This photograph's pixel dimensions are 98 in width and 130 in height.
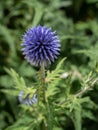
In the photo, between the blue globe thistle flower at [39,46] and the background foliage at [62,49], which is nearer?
the blue globe thistle flower at [39,46]

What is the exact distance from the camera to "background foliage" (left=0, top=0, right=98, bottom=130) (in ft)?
8.42

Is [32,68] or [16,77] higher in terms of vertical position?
[32,68]

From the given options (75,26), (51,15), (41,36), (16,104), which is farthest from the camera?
(75,26)

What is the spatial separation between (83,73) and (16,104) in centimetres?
65

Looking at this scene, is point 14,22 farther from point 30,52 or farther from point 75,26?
point 30,52

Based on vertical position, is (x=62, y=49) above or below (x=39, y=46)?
above

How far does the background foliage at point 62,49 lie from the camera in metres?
2.57

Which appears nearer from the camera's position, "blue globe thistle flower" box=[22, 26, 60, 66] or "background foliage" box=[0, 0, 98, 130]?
"blue globe thistle flower" box=[22, 26, 60, 66]

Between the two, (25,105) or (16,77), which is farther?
(25,105)

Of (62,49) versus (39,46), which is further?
(62,49)

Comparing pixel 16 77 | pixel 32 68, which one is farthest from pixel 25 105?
pixel 32 68

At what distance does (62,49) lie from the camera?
119 inches

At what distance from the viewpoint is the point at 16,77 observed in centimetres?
201

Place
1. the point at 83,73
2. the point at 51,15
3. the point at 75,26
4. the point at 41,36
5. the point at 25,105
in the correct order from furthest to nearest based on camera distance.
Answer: the point at 75,26, the point at 51,15, the point at 83,73, the point at 25,105, the point at 41,36
